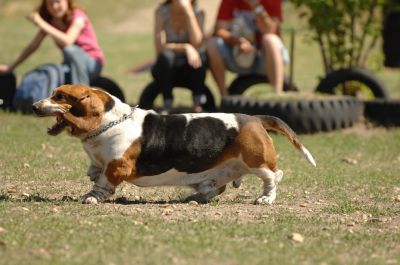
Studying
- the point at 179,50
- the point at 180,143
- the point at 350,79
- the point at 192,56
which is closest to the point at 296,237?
the point at 180,143

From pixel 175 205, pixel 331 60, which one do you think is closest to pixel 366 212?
pixel 175 205

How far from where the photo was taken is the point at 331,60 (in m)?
13.5

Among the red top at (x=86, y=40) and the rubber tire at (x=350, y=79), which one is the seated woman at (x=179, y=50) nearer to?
the red top at (x=86, y=40)

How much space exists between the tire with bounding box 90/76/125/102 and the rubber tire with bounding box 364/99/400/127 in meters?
2.99

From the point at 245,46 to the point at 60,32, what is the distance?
224 cm

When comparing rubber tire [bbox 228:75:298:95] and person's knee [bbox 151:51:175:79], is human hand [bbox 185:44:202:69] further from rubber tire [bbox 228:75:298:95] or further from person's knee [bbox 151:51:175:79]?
rubber tire [bbox 228:75:298:95]

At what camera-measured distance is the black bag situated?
11.9 meters

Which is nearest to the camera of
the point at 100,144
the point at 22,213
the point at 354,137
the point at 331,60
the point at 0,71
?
the point at 22,213

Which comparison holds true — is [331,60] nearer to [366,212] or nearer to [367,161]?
[367,161]

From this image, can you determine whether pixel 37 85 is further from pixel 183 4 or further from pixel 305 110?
pixel 305 110

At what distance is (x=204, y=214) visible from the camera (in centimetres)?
642

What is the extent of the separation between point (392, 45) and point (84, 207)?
56.1 feet

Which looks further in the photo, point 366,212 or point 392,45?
point 392,45

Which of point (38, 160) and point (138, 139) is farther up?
point (138, 139)
